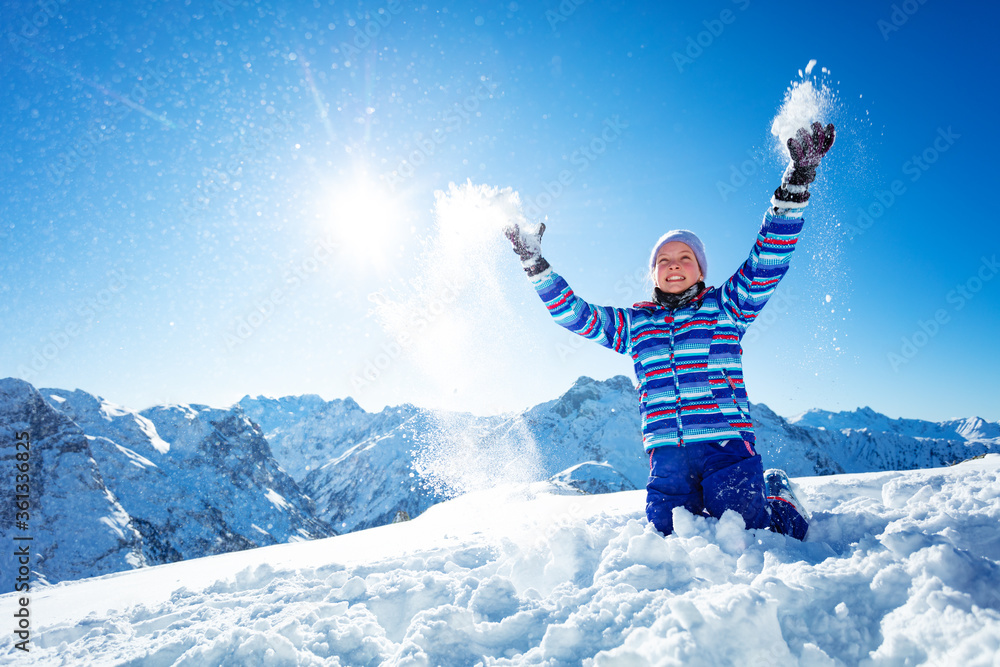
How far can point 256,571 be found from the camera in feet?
12.7

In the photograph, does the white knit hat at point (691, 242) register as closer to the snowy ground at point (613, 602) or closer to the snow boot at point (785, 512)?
the snow boot at point (785, 512)

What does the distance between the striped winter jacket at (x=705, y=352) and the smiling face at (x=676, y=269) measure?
0.55 feet

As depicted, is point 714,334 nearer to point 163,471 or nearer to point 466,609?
point 466,609

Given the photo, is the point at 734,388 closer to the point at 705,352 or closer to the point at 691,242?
the point at 705,352

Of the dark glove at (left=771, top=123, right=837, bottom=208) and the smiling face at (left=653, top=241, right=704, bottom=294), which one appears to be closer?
the dark glove at (left=771, top=123, right=837, bottom=208)

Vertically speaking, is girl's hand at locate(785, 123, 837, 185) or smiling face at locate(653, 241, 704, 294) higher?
girl's hand at locate(785, 123, 837, 185)

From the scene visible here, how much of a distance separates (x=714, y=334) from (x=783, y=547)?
171cm

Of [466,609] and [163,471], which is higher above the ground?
[163,471]

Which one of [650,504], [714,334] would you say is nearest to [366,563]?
[650,504]

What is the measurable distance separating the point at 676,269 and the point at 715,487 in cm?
180

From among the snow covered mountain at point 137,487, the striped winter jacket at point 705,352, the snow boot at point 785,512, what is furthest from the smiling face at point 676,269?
the snow covered mountain at point 137,487

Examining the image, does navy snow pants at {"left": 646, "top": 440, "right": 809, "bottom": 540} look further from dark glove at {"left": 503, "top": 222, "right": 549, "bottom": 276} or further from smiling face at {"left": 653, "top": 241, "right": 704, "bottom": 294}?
dark glove at {"left": 503, "top": 222, "right": 549, "bottom": 276}

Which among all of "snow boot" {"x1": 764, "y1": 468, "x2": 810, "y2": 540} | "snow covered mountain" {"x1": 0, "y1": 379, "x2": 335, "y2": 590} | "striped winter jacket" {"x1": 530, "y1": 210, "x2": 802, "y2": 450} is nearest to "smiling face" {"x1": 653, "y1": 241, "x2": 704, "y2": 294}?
"striped winter jacket" {"x1": 530, "y1": 210, "x2": 802, "y2": 450}

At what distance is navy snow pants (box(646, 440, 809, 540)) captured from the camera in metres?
3.11
